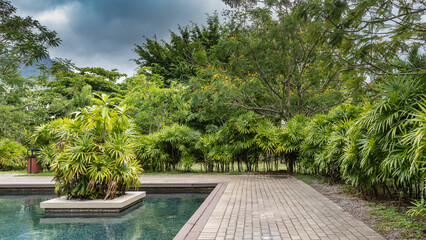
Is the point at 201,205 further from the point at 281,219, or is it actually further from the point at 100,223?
the point at 100,223

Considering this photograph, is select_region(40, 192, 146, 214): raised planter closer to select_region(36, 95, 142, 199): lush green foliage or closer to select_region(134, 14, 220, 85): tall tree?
select_region(36, 95, 142, 199): lush green foliage

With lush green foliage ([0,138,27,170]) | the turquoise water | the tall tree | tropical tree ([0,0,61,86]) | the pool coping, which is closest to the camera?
the pool coping

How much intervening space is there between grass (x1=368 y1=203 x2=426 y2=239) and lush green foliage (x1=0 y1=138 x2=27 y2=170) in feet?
47.4

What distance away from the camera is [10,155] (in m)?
13.5

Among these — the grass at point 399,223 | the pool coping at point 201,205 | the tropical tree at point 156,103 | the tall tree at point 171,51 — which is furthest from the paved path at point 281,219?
the tall tree at point 171,51

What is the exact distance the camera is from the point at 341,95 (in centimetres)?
1121

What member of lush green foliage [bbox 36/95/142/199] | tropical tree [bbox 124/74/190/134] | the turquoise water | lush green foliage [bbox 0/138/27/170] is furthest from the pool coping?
tropical tree [bbox 124/74/190/134]

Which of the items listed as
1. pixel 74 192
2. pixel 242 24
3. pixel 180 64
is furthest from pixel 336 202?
pixel 180 64

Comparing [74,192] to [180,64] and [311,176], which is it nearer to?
[311,176]

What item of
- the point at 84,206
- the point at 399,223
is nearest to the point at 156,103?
the point at 84,206

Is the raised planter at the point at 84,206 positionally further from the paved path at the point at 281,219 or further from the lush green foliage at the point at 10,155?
the lush green foliage at the point at 10,155

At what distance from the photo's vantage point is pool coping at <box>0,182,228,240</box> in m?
3.62

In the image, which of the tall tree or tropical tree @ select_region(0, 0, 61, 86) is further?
the tall tree

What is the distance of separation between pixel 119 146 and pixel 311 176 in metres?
6.55
